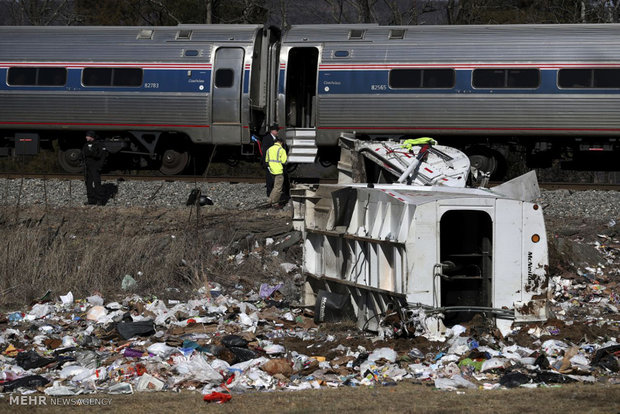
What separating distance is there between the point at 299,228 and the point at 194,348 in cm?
339

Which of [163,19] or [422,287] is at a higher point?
[163,19]

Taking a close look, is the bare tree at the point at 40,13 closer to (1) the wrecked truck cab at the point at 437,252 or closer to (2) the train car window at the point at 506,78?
(2) the train car window at the point at 506,78

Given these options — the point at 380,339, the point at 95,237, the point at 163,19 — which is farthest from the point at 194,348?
the point at 163,19

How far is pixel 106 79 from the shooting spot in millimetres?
19641

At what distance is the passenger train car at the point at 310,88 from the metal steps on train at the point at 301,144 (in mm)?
29

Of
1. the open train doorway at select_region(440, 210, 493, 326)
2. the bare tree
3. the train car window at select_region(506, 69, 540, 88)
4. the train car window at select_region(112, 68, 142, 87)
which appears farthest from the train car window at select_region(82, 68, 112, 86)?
the bare tree

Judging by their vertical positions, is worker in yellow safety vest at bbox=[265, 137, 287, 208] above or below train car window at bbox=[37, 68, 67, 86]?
below

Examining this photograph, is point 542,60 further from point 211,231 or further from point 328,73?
point 211,231

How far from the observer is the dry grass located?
1196 centimetres

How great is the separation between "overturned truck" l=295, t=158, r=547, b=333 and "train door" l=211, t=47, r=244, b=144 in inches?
362

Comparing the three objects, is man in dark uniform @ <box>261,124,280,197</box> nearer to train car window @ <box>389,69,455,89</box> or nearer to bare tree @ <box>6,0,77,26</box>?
train car window @ <box>389,69,455,89</box>

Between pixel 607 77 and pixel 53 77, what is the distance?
37.9ft

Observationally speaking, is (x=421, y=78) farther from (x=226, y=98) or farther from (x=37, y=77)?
(x=37, y=77)

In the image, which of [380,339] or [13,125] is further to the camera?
[13,125]
